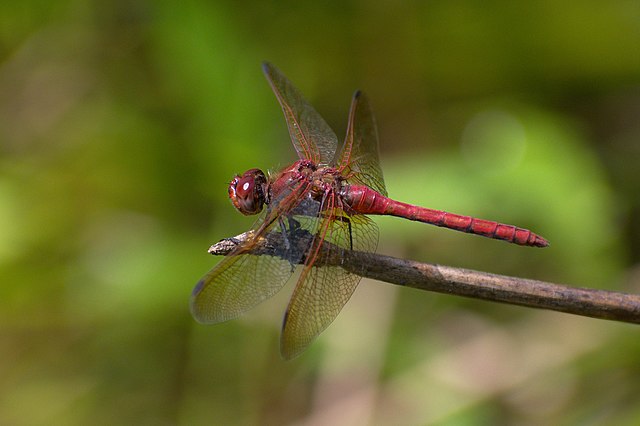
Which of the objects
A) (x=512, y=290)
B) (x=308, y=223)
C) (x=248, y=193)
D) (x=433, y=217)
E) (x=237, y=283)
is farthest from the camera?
(x=433, y=217)

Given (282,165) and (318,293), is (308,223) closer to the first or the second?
(318,293)

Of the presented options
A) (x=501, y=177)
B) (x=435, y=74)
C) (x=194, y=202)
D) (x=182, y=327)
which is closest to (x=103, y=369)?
(x=182, y=327)

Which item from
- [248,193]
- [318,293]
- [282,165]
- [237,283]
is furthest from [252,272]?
[282,165]

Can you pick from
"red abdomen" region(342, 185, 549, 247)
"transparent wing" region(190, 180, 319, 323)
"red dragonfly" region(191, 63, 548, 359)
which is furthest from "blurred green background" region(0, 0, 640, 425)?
"transparent wing" region(190, 180, 319, 323)

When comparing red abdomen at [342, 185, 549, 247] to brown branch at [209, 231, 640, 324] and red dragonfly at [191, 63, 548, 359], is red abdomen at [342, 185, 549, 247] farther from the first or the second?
brown branch at [209, 231, 640, 324]

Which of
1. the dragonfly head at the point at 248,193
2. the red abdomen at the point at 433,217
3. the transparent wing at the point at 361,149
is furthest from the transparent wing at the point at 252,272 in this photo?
the transparent wing at the point at 361,149

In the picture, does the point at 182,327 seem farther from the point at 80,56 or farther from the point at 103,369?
the point at 80,56
